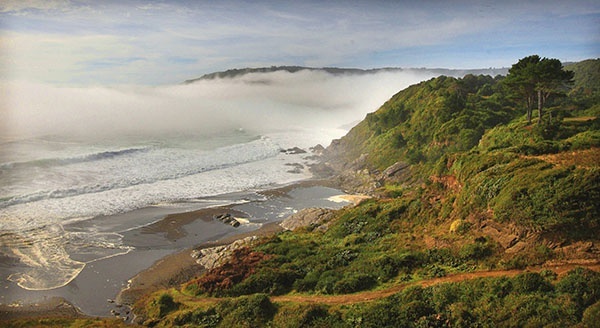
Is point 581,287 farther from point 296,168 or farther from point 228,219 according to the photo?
point 296,168

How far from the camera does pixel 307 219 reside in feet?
107

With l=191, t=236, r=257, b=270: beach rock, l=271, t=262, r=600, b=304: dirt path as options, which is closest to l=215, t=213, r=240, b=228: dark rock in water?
l=191, t=236, r=257, b=270: beach rock

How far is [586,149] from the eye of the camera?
19.5 meters

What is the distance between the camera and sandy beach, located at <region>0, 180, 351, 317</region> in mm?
21328

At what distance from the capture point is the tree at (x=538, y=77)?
92.5 ft

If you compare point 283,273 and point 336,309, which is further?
point 283,273

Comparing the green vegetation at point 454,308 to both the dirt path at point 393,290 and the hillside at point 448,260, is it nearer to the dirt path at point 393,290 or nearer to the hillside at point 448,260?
the hillside at point 448,260

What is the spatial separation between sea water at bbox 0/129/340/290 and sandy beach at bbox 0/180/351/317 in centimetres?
112

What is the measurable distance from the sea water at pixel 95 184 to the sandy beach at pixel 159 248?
1.12 meters

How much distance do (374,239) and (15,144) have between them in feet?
215

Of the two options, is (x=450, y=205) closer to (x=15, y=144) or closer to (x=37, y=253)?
(x=37, y=253)

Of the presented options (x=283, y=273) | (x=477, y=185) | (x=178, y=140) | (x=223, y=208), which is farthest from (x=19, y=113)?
(x=477, y=185)

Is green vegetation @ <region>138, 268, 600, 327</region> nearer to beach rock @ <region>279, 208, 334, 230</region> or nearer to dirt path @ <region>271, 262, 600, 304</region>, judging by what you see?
dirt path @ <region>271, 262, 600, 304</region>

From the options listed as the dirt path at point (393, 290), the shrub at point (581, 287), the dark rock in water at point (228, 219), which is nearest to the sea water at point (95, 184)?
the dark rock in water at point (228, 219)
